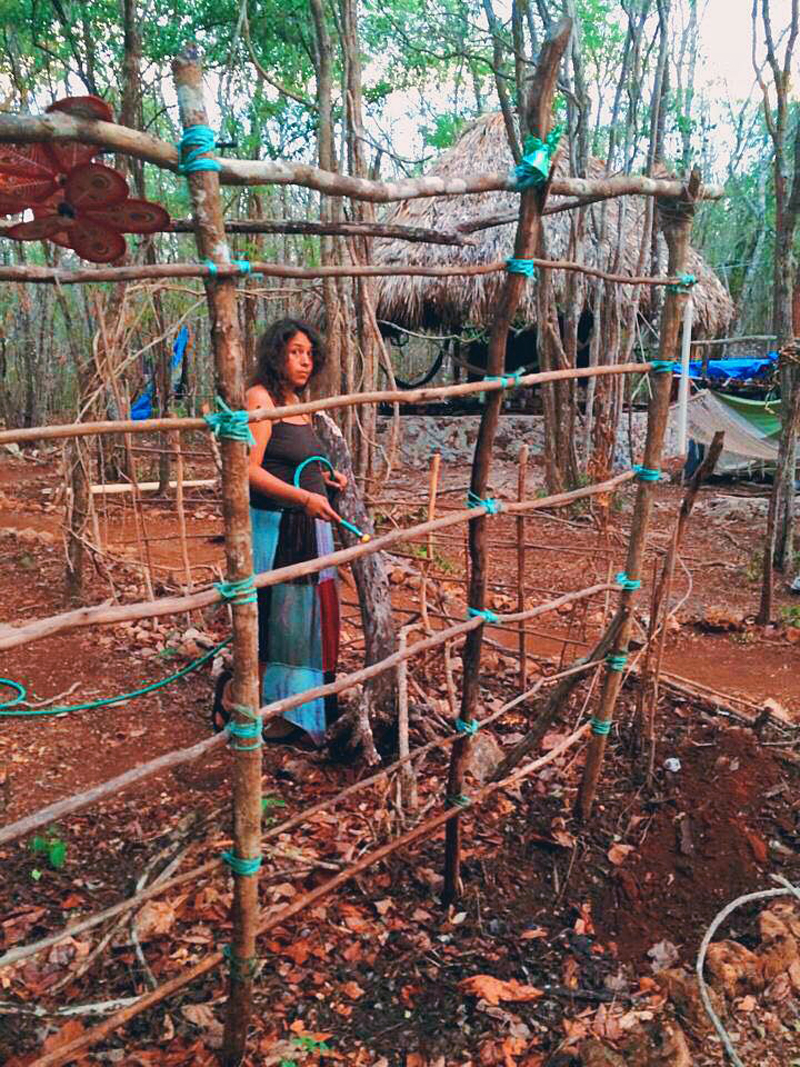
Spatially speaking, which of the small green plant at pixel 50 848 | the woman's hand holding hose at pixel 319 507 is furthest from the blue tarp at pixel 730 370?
the small green plant at pixel 50 848

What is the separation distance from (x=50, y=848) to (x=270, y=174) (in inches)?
80.9

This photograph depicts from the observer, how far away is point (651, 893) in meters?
2.34

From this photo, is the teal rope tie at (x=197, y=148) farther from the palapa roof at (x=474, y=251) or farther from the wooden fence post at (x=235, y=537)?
the palapa roof at (x=474, y=251)

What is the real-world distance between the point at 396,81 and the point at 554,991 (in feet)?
51.1

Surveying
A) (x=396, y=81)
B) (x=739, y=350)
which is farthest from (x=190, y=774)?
(x=739, y=350)

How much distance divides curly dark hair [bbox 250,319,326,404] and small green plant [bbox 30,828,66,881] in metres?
1.55

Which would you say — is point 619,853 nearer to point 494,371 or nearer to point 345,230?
point 494,371

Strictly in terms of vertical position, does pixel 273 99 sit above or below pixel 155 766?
above

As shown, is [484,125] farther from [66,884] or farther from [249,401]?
[66,884]

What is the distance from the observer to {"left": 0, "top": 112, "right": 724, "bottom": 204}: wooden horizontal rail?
1.15 m

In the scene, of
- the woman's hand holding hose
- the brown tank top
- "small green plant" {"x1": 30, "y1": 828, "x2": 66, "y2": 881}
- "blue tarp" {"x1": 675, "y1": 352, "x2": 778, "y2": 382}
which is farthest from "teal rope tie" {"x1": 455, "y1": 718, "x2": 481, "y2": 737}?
"blue tarp" {"x1": 675, "y1": 352, "x2": 778, "y2": 382}

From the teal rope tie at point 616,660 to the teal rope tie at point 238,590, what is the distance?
4.81 feet

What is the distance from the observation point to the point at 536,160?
1.71m

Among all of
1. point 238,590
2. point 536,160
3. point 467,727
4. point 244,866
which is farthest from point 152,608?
point 536,160
